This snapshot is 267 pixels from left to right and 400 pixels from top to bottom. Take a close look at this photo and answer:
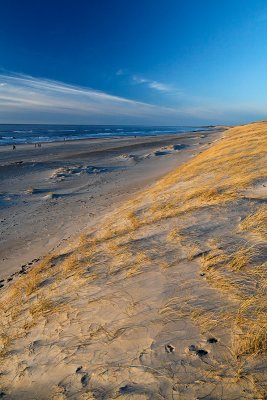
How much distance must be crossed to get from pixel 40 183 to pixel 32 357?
18.1 meters

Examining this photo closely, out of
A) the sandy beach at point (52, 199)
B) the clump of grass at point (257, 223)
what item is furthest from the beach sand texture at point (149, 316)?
the sandy beach at point (52, 199)

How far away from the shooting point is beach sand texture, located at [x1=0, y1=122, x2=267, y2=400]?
11.7 feet

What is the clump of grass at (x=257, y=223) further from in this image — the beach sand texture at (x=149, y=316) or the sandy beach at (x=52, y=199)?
the sandy beach at (x=52, y=199)

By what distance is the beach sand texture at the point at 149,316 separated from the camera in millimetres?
3559

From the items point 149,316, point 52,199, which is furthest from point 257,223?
point 52,199

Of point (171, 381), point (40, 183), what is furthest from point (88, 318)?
point (40, 183)

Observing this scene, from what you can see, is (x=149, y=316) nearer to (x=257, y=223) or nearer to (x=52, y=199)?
(x=257, y=223)

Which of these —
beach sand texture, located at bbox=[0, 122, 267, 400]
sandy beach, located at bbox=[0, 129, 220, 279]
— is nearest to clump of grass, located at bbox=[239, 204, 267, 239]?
beach sand texture, located at bbox=[0, 122, 267, 400]

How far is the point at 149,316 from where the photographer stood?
464cm

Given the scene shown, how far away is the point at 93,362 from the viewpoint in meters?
4.06

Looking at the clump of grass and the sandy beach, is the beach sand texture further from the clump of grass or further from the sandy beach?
the sandy beach

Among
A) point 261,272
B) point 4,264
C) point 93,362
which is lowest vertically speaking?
point 4,264

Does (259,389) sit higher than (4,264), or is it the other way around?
(259,389)

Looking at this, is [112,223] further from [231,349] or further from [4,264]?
[231,349]
